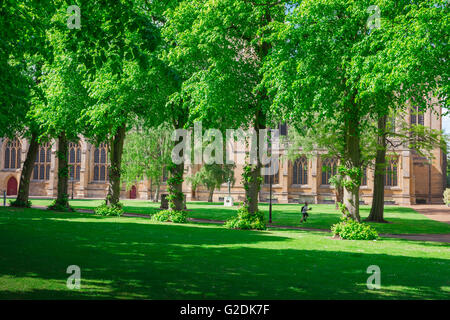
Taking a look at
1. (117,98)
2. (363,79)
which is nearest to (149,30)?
(363,79)

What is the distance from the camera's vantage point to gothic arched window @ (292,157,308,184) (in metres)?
56.6

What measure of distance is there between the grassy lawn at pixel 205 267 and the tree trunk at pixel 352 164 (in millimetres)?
2049

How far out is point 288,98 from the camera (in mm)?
13719

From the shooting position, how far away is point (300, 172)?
56.8 meters

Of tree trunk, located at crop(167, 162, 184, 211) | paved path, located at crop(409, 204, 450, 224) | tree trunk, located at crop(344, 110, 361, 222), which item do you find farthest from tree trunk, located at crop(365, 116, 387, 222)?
tree trunk, located at crop(167, 162, 184, 211)

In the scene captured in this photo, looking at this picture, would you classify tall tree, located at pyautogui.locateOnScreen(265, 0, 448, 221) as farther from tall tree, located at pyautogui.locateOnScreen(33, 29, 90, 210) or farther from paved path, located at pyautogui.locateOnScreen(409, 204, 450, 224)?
paved path, located at pyautogui.locateOnScreen(409, 204, 450, 224)

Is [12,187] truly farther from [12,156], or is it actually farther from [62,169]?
[62,169]

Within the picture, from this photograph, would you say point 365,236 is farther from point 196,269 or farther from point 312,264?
point 196,269

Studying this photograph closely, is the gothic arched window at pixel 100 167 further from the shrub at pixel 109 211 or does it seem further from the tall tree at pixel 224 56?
the tall tree at pixel 224 56

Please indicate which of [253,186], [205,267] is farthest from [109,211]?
[205,267]

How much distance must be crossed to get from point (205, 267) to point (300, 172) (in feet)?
163

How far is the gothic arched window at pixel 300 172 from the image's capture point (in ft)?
186

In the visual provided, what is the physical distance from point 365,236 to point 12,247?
12305 mm

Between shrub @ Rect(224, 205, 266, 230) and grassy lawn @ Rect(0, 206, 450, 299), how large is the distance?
13.6ft
